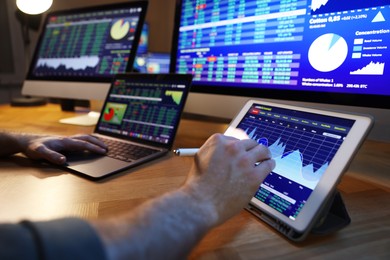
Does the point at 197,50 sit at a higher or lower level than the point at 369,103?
higher

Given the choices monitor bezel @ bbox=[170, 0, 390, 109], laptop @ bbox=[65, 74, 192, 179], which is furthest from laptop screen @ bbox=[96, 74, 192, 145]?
monitor bezel @ bbox=[170, 0, 390, 109]

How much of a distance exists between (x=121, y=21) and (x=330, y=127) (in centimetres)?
94

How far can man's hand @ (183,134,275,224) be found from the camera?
36cm

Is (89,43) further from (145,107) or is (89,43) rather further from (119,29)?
(145,107)

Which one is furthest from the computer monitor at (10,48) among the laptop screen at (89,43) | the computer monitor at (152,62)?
the laptop screen at (89,43)

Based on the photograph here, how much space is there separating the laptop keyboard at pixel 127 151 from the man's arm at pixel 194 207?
0.29m

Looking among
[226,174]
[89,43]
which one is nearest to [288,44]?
[226,174]

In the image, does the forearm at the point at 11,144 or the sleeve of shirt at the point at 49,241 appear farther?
the forearm at the point at 11,144

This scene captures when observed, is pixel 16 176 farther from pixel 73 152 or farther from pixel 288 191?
pixel 288 191

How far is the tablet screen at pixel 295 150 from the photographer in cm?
41

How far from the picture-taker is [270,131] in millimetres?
523

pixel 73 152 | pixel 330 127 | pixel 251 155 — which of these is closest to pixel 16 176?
pixel 73 152

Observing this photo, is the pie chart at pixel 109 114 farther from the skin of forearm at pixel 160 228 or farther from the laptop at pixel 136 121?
the skin of forearm at pixel 160 228

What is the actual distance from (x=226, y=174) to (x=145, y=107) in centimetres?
49
